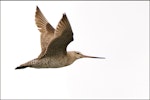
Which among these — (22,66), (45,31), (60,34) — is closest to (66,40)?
(60,34)

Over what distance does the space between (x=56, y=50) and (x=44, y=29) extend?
6.28ft

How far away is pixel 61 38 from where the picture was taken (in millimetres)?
13172

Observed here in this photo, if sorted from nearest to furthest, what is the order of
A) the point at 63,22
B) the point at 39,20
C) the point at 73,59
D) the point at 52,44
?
the point at 63,22
the point at 52,44
the point at 73,59
the point at 39,20

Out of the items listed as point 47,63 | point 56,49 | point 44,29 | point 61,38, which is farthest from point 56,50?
point 44,29

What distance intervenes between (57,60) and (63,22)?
155cm

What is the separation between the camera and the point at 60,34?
42.6 feet

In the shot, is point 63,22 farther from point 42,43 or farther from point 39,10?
point 39,10

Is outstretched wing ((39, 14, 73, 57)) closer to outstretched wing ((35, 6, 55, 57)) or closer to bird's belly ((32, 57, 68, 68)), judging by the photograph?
bird's belly ((32, 57, 68, 68))

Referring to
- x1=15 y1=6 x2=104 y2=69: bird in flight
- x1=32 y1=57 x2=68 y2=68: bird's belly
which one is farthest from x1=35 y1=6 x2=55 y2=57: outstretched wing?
x1=32 y1=57 x2=68 y2=68: bird's belly

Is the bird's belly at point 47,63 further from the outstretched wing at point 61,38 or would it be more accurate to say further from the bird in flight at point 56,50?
the outstretched wing at point 61,38

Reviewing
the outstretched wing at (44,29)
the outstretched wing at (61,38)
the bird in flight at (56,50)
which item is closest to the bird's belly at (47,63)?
the bird in flight at (56,50)

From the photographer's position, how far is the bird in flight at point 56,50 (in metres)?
12.9

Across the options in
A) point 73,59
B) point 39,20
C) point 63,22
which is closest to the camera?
point 63,22

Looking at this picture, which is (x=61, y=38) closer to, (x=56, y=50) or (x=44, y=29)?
(x=56, y=50)
